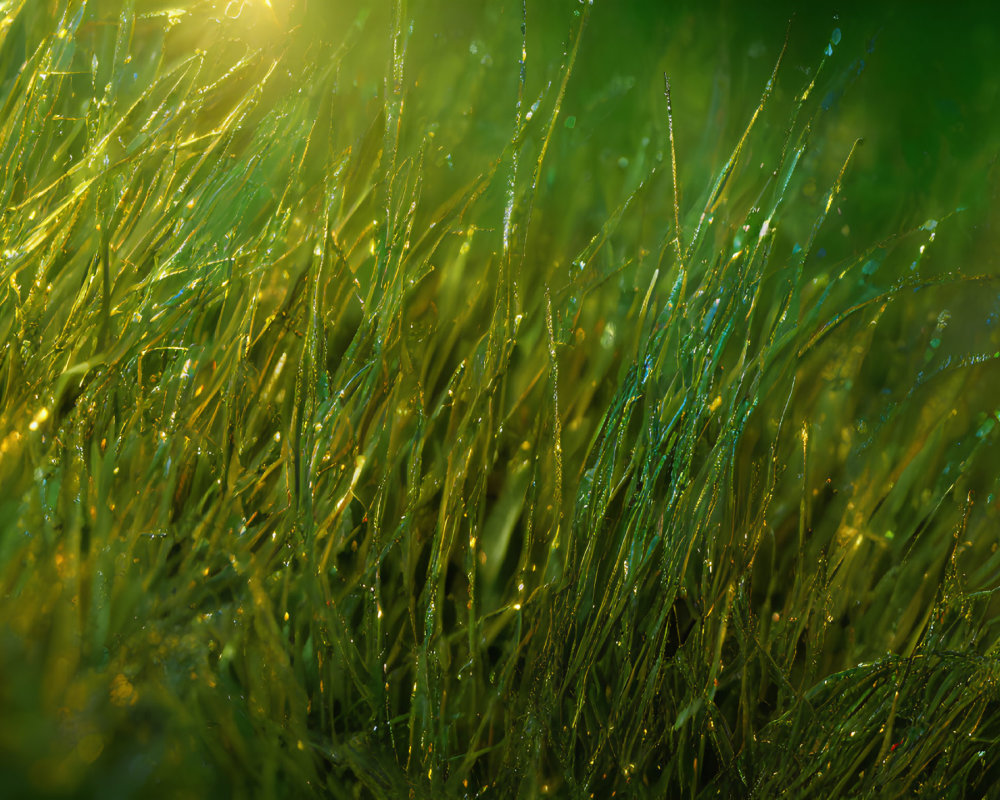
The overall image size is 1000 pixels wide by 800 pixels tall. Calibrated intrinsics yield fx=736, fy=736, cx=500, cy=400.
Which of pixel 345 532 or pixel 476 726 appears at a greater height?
pixel 345 532

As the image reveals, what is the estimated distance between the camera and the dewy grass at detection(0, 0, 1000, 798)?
0.46 meters

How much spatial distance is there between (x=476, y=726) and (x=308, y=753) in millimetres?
104

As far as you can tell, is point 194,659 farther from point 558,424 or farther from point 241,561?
point 558,424

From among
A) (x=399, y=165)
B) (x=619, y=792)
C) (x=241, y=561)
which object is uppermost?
(x=399, y=165)

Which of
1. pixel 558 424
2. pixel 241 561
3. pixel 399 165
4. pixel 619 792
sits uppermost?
pixel 399 165

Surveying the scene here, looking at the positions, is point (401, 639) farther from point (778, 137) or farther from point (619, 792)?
point (778, 137)

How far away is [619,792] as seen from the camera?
1.50 ft

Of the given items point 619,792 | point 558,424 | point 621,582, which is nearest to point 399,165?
point 558,424

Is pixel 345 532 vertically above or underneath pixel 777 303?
underneath

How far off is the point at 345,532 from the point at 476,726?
0.48 feet

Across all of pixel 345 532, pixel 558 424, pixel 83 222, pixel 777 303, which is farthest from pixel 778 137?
pixel 83 222

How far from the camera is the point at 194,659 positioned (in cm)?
47

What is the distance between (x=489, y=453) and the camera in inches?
18.7

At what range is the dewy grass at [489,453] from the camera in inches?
18.0
